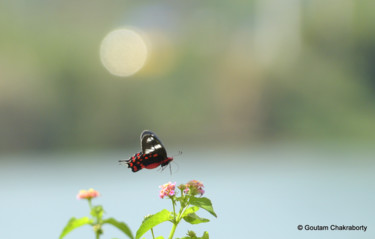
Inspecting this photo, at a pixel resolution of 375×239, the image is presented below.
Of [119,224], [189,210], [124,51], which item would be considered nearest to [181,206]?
[189,210]

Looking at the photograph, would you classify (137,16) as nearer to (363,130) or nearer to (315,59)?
(315,59)

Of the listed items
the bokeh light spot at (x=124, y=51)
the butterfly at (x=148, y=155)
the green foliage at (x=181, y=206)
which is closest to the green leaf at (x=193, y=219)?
the green foliage at (x=181, y=206)

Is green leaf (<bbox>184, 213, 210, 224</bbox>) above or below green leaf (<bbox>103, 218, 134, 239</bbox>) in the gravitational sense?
below

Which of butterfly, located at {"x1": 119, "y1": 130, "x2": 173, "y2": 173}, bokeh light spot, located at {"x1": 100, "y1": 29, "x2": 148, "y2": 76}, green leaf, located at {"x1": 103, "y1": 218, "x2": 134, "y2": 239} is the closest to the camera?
green leaf, located at {"x1": 103, "y1": 218, "x2": 134, "y2": 239}

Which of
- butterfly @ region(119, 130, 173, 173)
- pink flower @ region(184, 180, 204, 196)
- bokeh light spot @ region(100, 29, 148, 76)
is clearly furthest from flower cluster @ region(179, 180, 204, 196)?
bokeh light spot @ region(100, 29, 148, 76)

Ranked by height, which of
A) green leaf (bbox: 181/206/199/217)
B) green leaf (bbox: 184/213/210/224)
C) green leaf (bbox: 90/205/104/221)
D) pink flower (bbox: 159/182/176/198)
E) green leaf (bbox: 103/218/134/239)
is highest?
green leaf (bbox: 90/205/104/221)

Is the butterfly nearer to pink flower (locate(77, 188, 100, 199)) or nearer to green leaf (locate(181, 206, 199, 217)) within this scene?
green leaf (locate(181, 206, 199, 217))

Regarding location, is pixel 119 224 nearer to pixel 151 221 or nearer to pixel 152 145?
pixel 151 221

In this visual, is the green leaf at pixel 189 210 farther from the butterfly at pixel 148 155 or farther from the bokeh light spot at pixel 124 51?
the bokeh light spot at pixel 124 51
